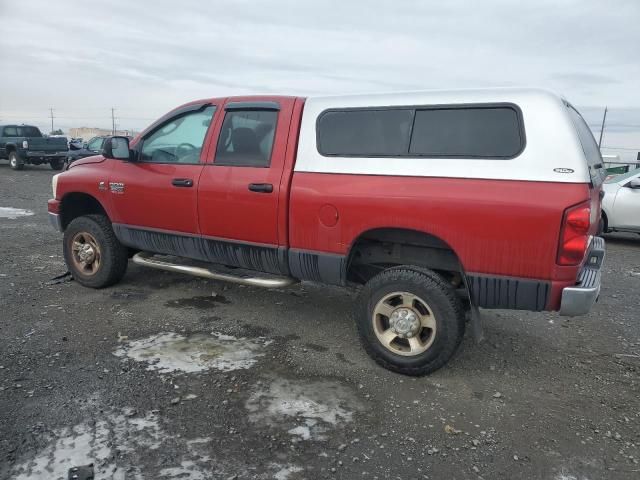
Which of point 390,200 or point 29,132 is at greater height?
point 29,132

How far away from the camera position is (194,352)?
3.90 meters

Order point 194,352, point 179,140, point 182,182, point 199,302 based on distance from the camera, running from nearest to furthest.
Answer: point 194,352 < point 182,182 < point 179,140 < point 199,302

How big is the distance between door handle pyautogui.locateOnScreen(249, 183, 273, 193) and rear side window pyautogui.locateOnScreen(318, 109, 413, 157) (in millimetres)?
500

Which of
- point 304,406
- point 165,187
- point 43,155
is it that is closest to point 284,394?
point 304,406

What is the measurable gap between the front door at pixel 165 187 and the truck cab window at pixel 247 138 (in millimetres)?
222

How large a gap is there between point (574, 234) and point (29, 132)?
2318cm

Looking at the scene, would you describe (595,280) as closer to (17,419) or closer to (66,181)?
(17,419)

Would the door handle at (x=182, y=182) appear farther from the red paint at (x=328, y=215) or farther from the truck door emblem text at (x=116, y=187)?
the red paint at (x=328, y=215)

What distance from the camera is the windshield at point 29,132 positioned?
21.0m

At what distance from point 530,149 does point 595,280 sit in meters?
1.05

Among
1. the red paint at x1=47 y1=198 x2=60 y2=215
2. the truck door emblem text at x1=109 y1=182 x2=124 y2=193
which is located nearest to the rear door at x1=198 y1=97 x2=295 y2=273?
the truck door emblem text at x1=109 y1=182 x2=124 y2=193

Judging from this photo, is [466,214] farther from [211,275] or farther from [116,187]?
[116,187]

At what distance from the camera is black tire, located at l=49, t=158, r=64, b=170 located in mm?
20834

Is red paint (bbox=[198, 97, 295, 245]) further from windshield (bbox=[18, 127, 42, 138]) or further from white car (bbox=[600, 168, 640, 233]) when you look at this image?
windshield (bbox=[18, 127, 42, 138])
